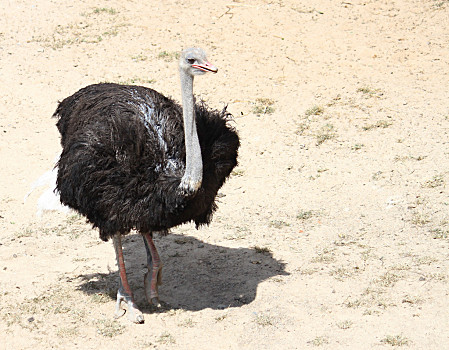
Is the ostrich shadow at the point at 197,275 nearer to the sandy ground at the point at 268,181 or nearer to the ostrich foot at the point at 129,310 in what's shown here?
the sandy ground at the point at 268,181

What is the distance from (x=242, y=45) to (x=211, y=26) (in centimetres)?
102

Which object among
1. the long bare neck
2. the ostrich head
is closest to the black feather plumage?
the long bare neck

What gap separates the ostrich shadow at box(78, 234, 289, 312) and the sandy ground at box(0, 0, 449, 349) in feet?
0.07

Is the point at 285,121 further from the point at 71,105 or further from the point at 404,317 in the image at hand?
the point at 404,317

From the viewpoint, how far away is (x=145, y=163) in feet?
19.4

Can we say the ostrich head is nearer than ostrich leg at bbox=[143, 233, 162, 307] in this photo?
Yes

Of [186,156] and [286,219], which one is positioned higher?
[186,156]

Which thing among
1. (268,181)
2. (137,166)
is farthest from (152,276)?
(268,181)

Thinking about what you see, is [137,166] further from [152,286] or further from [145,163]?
[152,286]

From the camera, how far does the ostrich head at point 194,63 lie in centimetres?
572

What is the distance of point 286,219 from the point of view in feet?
26.8

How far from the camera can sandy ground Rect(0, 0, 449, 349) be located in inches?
245

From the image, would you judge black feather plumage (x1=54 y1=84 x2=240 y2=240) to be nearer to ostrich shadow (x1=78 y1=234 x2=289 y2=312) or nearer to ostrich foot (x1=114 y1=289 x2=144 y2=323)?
ostrich foot (x1=114 y1=289 x2=144 y2=323)

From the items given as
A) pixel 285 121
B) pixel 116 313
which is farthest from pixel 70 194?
pixel 285 121
